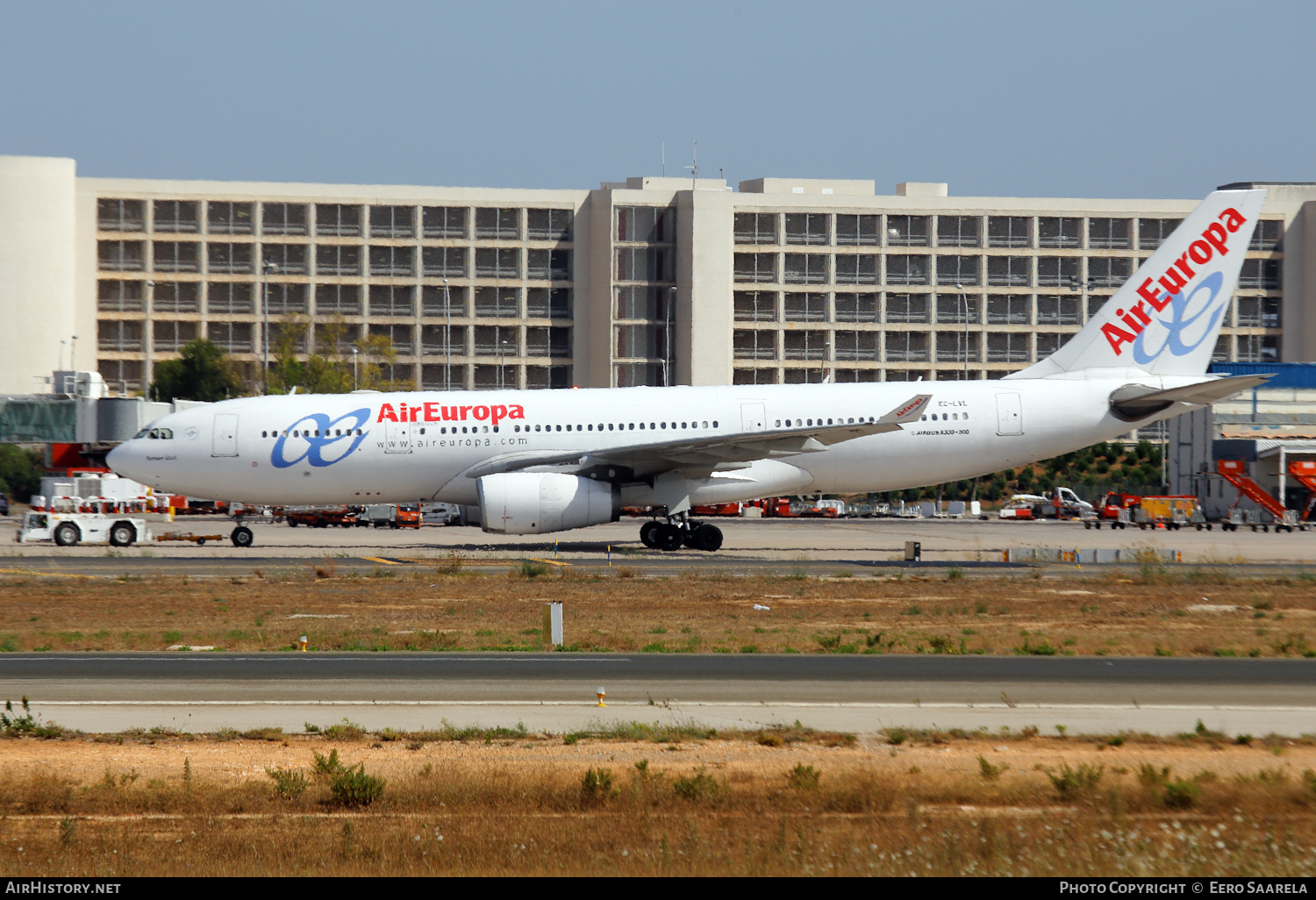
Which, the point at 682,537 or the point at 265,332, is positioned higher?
the point at 265,332

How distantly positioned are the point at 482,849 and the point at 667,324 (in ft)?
326

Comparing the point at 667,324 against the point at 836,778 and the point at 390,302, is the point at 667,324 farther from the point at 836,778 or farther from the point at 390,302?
the point at 836,778

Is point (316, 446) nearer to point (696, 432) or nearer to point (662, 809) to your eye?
point (696, 432)

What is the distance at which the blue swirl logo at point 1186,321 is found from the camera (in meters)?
39.3

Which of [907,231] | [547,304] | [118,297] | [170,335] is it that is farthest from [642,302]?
[118,297]

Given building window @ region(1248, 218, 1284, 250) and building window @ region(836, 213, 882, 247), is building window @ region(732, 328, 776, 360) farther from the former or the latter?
building window @ region(1248, 218, 1284, 250)

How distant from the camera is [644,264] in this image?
107500 mm

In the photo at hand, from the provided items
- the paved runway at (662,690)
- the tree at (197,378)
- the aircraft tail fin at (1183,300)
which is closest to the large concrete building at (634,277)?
the tree at (197,378)

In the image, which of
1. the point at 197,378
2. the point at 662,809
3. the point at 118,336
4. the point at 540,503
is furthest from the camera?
the point at 118,336

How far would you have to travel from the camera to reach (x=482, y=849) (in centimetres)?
923

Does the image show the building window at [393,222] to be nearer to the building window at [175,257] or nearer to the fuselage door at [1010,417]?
the building window at [175,257]

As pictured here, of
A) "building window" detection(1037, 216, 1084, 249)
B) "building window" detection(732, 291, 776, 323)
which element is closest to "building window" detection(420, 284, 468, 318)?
"building window" detection(732, 291, 776, 323)

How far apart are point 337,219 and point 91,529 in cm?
6927

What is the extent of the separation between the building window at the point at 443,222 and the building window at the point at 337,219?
18.4 feet
